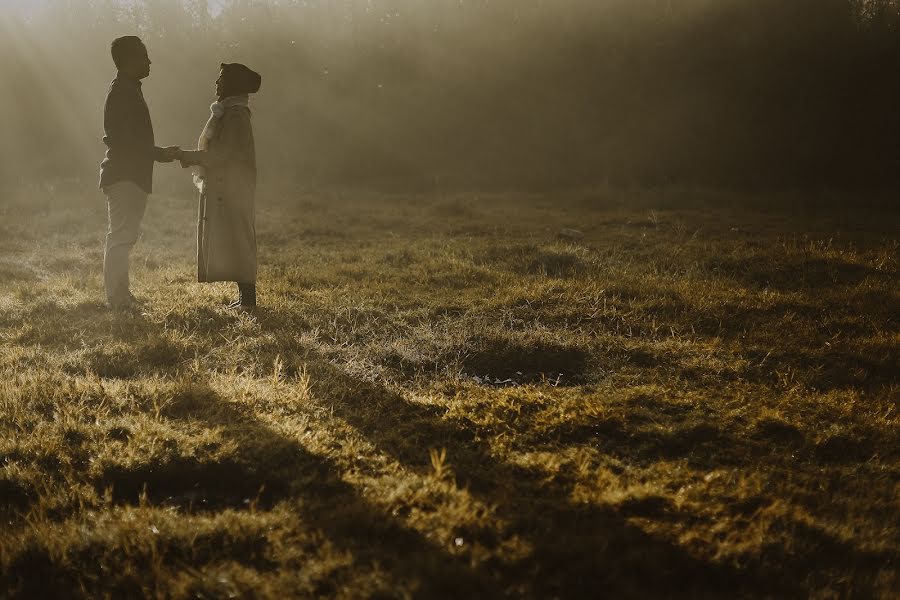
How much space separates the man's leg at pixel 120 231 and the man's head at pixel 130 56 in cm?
107

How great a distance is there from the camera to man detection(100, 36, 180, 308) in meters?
5.96

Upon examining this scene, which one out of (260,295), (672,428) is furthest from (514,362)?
(260,295)

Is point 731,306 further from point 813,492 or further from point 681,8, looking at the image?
point 681,8

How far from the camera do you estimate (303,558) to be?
2676 mm

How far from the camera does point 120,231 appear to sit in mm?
6258

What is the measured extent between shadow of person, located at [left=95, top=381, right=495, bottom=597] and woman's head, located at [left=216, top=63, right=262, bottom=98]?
334 cm

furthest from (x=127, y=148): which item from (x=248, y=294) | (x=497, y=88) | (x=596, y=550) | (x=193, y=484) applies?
(x=497, y=88)

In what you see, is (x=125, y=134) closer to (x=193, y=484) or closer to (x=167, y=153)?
(x=167, y=153)

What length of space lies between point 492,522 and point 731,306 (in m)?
4.81

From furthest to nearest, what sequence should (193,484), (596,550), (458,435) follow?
(458,435) < (193,484) < (596,550)

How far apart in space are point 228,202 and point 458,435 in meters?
3.67

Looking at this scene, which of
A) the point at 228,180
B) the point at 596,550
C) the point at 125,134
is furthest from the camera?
the point at 228,180

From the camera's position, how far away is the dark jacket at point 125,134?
19.6 ft

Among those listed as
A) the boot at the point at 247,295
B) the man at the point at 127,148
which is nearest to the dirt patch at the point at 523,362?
the boot at the point at 247,295
